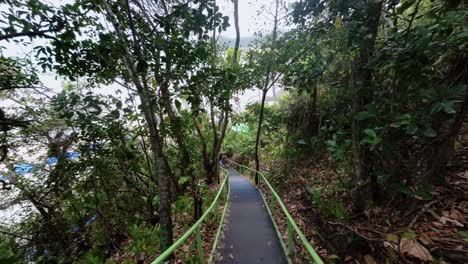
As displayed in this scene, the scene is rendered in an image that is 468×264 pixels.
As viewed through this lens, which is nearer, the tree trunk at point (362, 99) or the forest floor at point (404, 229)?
the forest floor at point (404, 229)

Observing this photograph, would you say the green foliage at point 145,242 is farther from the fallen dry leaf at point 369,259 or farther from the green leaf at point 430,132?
the green leaf at point 430,132

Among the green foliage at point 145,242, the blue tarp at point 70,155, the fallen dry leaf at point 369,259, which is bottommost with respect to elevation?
the green foliage at point 145,242

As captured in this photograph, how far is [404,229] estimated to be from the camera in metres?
3.04

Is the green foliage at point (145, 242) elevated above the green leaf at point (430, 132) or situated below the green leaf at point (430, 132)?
below

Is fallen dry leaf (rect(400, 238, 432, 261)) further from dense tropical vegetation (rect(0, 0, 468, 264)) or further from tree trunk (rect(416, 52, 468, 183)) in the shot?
tree trunk (rect(416, 52, 468, 183))

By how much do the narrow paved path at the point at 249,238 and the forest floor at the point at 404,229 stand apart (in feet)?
1.39

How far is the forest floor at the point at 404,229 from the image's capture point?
2.66 meters

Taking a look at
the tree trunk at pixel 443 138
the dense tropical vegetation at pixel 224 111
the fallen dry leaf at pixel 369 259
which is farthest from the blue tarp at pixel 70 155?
the tree trunk at pixel 443 138

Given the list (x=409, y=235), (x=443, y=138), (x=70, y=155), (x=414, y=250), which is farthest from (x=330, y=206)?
(x=70, y=155)

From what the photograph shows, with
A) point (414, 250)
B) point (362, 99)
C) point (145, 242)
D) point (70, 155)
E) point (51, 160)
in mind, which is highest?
point (362, 99)

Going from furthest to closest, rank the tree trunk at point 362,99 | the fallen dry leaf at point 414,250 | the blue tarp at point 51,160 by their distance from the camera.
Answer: the blue tarp at point 51,160
the tree trunk at point 362,99
the fallen dry leaf at point 414,250

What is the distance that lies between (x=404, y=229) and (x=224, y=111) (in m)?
3.57

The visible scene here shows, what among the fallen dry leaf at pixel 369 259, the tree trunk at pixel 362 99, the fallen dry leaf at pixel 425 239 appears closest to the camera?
the fallen dry leaf at pixel 425 239

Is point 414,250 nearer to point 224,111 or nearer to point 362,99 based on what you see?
point 362,99
